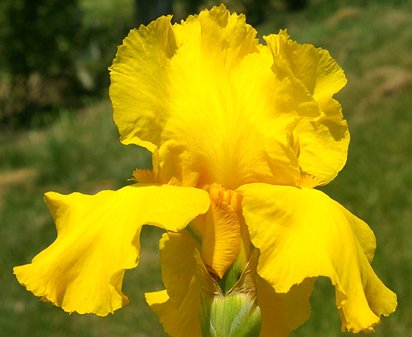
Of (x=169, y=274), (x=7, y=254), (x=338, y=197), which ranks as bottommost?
(x=7, y=254)

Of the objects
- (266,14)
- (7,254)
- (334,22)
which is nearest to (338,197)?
(7,254)

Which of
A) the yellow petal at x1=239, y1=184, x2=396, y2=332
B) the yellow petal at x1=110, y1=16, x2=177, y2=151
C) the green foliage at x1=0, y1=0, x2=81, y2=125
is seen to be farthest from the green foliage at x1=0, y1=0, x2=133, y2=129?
the yellow petal at x1=239, y1=184, x2=396, y2=332

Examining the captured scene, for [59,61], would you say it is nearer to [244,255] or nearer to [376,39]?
[376,39]

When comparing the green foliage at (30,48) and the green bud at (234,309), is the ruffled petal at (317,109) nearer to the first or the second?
the green bud at (234,309)

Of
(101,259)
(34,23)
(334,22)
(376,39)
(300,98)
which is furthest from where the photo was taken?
(34,23)

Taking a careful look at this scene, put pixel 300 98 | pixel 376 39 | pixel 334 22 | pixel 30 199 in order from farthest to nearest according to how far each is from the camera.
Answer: pixel 334 22 < pixel 376 39 < pixel 30 199 < pixel 300 98

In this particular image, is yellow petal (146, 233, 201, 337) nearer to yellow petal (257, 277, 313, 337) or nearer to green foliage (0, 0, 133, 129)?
yellow petal (257, 277, 313, 337)

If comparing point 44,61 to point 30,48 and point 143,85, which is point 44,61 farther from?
point 143,85

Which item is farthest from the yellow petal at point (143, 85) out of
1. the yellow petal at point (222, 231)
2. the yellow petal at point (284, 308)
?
the yellow petal at point (284, 308)
